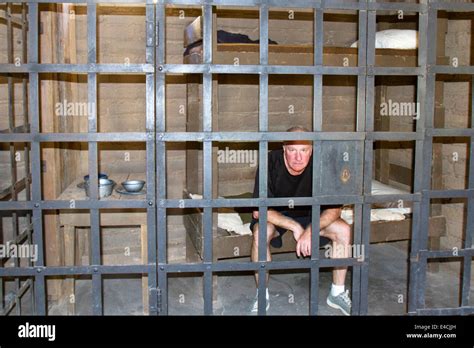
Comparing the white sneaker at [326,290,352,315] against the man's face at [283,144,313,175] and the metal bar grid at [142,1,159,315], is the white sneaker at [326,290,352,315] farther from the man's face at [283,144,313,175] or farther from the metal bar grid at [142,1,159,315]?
the metal bar grid at [142,1,159,315]

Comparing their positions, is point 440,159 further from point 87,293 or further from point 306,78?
point 87,293

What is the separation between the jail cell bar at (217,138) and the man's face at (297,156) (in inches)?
50.1

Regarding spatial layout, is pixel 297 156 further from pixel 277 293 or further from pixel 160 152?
pixel 160 152

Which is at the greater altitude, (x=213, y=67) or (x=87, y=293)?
(x=213, y=67)

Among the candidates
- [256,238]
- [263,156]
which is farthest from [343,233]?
[263,156]

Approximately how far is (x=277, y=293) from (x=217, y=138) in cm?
244

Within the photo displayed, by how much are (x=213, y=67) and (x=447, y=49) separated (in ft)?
11.3

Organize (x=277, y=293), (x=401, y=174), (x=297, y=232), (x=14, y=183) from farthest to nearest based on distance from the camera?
(x=401, y=174)
(x=277, y=293)
(x=297, y=232)
(x=14, y=183)

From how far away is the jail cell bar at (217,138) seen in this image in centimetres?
305

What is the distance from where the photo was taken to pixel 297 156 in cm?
461

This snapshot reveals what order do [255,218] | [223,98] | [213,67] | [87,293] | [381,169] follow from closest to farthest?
[213,67] → [255,218] → [87,293] → [223,98] → [381,169]

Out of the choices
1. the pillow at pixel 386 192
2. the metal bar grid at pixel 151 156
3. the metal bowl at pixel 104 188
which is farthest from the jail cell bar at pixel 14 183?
the pillow at pixel 386 192

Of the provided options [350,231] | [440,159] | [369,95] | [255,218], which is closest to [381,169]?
[440,159]

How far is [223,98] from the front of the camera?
19.9 ft
